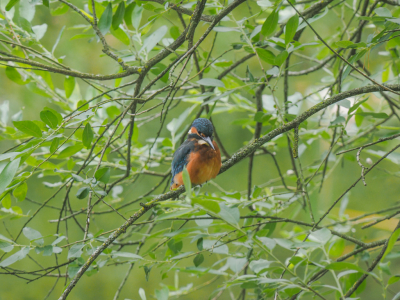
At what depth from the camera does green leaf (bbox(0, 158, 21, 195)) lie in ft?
3.55

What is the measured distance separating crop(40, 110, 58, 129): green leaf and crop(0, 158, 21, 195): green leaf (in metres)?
0.17

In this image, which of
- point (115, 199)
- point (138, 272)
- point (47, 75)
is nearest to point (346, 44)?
point (47, 75)

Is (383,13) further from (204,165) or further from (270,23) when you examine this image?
(204,165)

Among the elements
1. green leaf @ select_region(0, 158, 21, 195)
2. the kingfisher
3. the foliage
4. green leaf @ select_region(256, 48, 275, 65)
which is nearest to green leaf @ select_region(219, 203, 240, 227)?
the foliage

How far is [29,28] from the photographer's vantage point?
64.4 inches

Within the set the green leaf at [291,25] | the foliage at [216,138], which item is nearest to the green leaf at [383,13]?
the foliage at [216,138]

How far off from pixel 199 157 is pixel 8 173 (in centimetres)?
116

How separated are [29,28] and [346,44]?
1275 millimetres

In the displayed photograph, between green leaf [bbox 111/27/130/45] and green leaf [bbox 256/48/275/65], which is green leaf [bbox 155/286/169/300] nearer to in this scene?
green leaf [bbox 256/48/275/65]

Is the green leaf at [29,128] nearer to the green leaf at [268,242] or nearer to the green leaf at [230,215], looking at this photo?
the green leaf at [230,215]

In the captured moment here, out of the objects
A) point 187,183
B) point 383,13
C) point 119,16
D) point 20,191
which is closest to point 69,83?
point 119,16

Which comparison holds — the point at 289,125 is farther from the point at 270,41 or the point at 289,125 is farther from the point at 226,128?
the point at 226,128

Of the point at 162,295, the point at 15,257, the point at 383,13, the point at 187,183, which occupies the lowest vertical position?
the point at 162,295

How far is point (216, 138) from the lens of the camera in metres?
2.22
